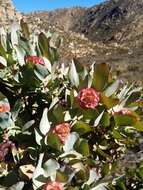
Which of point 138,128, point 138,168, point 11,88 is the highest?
point 11,88

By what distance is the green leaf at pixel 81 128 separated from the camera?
257 centimetres

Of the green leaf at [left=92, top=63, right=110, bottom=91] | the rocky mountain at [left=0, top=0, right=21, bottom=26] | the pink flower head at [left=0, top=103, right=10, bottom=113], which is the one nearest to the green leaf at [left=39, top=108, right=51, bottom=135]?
the pink flower head at [left=0, top=103, right=10, bottom=113]

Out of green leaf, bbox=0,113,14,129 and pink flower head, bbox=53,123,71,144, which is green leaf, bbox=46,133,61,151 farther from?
green leaf, bbox=0,113,14,129

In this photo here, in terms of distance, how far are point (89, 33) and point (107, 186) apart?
10253cm

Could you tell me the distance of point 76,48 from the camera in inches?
1852

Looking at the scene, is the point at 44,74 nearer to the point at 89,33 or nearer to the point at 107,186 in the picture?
the point at 107,186

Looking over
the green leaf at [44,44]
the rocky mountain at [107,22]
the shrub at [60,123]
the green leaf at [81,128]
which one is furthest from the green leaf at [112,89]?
the rocky mountain at [107,22]

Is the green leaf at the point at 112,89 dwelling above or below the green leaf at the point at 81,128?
above

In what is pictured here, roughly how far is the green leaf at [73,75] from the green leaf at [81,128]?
0.75ft

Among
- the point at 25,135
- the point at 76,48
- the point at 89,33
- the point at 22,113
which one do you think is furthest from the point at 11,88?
the point at 89,33

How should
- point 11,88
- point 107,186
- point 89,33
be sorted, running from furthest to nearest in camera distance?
point 89,33
point 11,88
point 107,186

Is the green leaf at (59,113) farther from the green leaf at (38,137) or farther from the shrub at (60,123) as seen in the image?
the green leaf at (38,137)

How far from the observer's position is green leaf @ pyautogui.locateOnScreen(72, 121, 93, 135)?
2.57m

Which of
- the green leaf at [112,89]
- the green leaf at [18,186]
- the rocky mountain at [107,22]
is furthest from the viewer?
the rocky mountain at [107,22]
